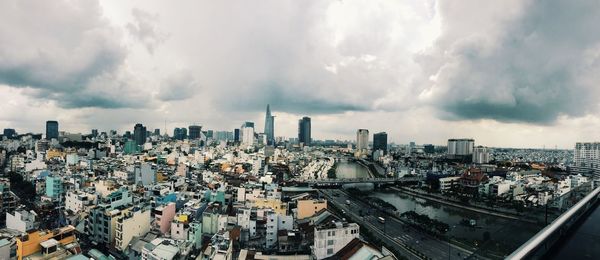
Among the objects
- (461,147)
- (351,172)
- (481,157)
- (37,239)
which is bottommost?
(351,172)

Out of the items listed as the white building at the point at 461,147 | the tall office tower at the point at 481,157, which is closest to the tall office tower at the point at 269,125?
the white building at the point at 461,147

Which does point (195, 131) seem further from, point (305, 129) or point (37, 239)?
point (37, 239)

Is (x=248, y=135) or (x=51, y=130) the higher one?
Answer: (x=51, y=130)

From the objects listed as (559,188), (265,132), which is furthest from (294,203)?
(265,132)

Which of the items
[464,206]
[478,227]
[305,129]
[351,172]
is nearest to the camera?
[478,227]

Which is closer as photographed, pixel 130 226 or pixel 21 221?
pixel 130 226

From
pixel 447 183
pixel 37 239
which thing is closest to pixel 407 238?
pixel 37 239

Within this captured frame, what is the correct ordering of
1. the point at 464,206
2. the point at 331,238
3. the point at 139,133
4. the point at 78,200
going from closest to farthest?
1. the point at 331,238
2. the point at 78,200
3. the point at 464,206
4. the point at 139,133

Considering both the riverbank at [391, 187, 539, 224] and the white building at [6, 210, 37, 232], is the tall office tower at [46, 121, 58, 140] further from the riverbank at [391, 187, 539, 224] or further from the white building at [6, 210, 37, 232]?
the riverbank at [391, 187, 539, 224]
